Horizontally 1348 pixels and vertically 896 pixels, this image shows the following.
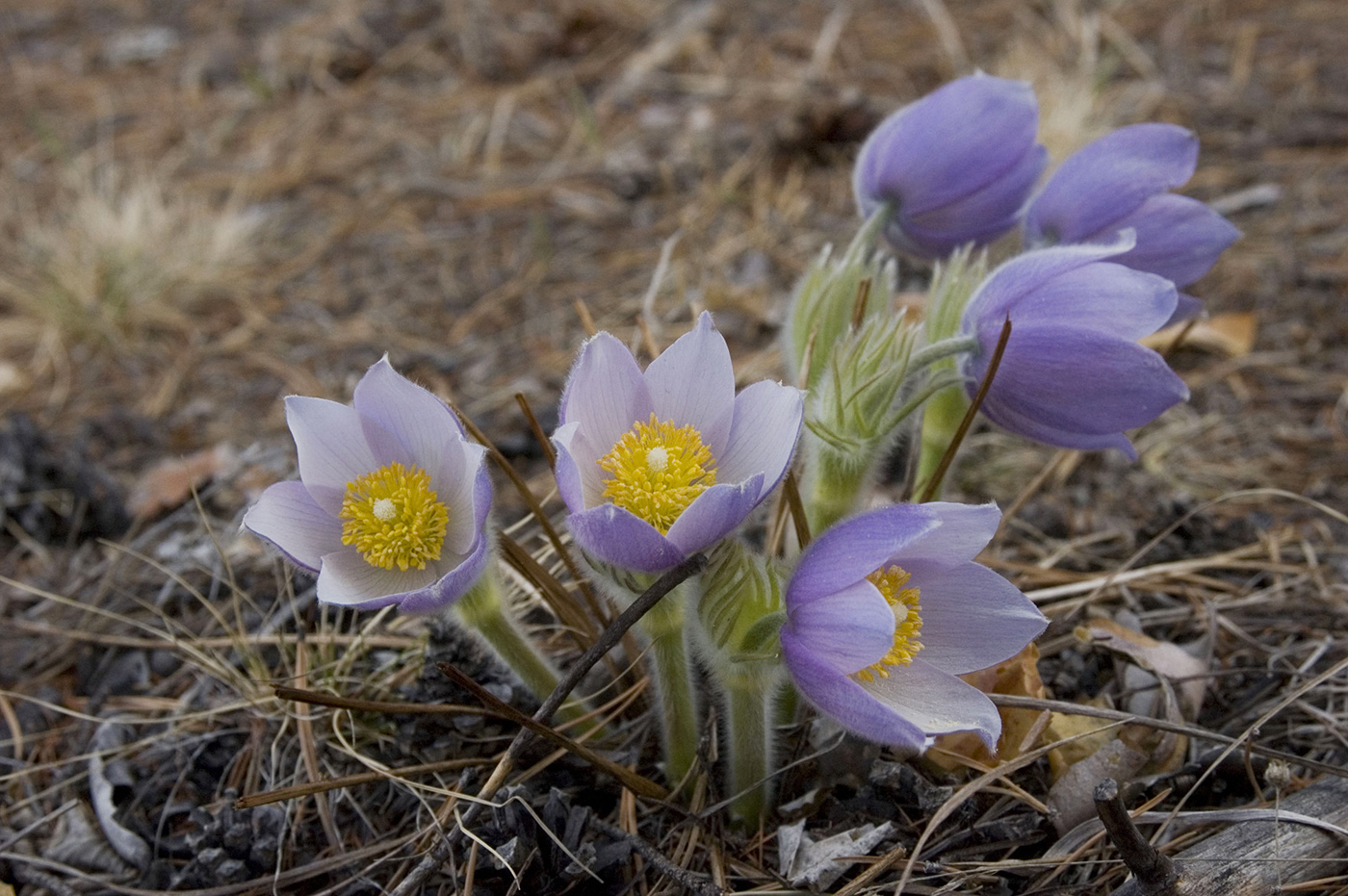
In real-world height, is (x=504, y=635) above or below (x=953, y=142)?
below

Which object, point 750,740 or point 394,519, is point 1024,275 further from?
point 394,519

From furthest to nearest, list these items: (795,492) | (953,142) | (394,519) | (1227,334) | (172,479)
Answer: (1227,334) < (172,479) < (953,142) < (795,492) < (394,519)

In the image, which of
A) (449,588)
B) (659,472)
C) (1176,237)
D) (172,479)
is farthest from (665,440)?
(172,479)

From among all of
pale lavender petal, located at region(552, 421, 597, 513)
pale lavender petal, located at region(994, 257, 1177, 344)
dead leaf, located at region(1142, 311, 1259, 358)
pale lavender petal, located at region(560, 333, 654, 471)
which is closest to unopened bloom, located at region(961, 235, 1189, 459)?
pale lavender petal, located at region(994, 257, 1177, 344)

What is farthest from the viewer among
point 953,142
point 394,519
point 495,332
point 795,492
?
point 495,332

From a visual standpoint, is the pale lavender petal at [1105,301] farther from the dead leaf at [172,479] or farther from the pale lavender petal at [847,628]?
the dead leaf at [172,479]

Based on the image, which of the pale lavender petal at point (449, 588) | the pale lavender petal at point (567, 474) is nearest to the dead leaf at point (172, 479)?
the pale lavender petal at point (449, 588)
